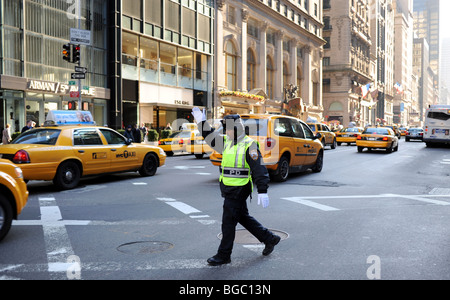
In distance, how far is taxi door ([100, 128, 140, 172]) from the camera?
12.0 m

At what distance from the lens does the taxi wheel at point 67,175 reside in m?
10.4

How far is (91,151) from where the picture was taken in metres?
11.3

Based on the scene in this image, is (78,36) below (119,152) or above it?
above

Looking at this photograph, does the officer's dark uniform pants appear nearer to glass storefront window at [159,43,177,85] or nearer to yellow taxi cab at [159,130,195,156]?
yellow taxi cab at [159,130,195,156]

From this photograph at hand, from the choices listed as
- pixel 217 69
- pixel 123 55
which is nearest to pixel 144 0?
pixel 123 55

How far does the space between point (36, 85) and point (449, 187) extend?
21679 millimetres

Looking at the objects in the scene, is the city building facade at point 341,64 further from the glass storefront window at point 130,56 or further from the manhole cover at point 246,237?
the manhole cover at point 246,237

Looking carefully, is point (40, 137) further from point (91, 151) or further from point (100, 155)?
point (100, 155)

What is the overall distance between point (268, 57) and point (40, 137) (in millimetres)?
43784

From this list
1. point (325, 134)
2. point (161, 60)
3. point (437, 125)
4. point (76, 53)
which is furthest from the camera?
point (161, 60)

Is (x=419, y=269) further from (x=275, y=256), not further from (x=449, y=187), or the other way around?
(x=449, y=187)

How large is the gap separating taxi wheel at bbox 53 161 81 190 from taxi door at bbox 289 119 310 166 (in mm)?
5959

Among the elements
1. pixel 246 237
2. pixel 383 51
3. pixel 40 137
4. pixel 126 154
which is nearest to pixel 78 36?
pixel 126 154

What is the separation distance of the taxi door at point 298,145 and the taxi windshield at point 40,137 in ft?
21.1
